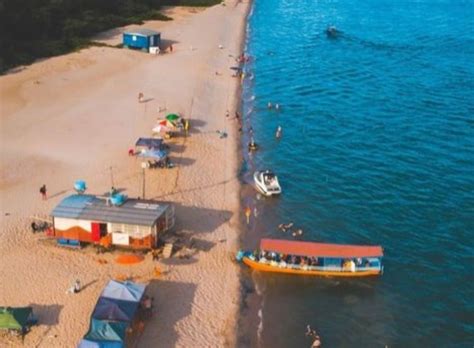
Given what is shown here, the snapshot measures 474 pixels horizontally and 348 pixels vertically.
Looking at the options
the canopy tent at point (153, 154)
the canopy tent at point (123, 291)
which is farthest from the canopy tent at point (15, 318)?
the canopy tent at point (153, 154)

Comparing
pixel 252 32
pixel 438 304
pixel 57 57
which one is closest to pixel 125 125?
pixel 57 57

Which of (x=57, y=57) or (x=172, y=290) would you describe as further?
(x=57, y=57)

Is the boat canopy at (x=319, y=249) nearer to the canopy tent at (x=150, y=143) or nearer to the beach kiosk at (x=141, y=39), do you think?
the canopy tent at (x=150, y=143)

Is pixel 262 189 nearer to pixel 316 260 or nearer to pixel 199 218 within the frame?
pixel 199 218

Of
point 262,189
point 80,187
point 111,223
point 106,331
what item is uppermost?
point 80,187

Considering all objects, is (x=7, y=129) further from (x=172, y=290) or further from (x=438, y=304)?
(x=438, y=304)

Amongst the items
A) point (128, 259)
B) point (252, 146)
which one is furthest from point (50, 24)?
point (128, 259)
